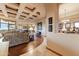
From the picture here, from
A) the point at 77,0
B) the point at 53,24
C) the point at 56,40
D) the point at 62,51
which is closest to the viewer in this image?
the point at 77,0

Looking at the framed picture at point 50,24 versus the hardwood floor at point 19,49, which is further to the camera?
the framed picture at point 50,24

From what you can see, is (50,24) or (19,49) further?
(50,24)

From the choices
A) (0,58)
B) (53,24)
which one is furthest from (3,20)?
(53,24)

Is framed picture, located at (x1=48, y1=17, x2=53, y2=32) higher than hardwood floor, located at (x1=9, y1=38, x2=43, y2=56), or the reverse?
framed picture, located at (x1=48, y1=17, x2=53, y2=32)

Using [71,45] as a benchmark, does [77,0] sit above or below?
above

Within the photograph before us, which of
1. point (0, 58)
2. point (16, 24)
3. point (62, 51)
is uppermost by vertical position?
point (16, 24)

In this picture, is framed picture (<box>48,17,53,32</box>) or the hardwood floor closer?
the hardwood floor

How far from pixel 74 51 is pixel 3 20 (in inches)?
84.3

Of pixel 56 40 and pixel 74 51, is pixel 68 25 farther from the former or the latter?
pixel 74 51

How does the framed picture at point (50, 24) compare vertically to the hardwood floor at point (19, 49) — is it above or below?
above

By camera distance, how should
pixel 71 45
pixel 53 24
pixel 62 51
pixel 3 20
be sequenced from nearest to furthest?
1. pixel 3 20
2. pixel 71 45
3. pixel 62 51
4. pixel 53 24

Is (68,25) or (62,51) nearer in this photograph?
(62,51)

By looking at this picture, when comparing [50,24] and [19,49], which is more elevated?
[50,24]

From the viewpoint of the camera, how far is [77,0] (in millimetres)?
1809
